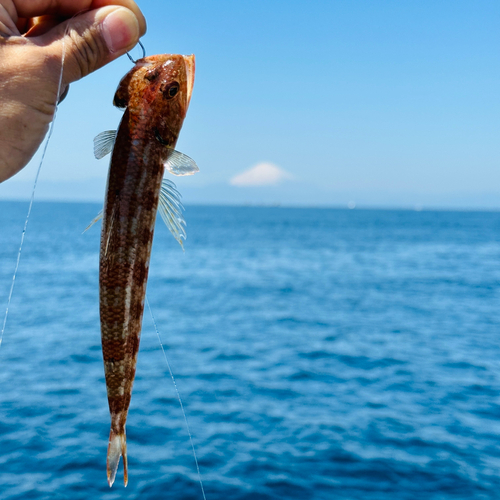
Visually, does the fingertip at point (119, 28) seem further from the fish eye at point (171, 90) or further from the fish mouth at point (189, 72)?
the fish eye at point (171, 90)

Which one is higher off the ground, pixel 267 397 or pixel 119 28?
pixel 119 28

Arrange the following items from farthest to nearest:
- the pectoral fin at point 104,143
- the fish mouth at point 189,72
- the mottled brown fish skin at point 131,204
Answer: the fish mouth at point 189,72 < the pectoral fin at point 104,143 < the mottled brown fish skin at point 131,204

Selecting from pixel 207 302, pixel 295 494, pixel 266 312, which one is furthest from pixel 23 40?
pixel 207 302

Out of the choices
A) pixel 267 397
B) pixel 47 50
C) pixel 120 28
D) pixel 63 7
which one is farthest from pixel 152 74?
pixel 267 397

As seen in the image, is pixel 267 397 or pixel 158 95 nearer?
pixel 158 95

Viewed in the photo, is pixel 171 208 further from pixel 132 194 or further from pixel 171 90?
pixel 171 90

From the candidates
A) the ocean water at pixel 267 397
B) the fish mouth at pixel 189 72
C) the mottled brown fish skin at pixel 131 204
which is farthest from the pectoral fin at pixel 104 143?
the ocean water at pixel 267 397

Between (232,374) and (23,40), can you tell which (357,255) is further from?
(23,40)

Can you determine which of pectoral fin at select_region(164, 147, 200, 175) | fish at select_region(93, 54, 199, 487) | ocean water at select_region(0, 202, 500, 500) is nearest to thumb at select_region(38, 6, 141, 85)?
fish at select_region(93, 54, 199, 487)

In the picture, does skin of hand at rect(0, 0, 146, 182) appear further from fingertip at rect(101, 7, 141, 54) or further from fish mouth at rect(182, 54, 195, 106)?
fish mouth at rect(182, 54, 195, 106)
